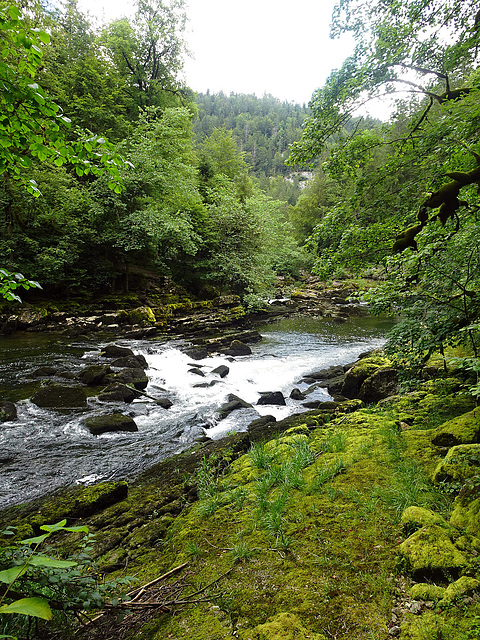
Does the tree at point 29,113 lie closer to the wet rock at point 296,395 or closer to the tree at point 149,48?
the wet rock at point 296,395

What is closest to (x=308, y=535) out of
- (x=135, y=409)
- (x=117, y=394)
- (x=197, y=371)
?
(x=135, y=409)

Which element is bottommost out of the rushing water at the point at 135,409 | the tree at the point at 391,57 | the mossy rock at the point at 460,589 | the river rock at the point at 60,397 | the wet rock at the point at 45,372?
the rushing water at the point at 135,409

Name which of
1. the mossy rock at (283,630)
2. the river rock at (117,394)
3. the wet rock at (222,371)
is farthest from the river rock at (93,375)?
the mossy rock at (283,630)

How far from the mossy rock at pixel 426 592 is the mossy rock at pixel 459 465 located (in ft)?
4.33

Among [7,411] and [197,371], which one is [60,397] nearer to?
[7,411]

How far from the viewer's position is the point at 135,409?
28.7 feet

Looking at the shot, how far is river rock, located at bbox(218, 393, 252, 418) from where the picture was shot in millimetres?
8881

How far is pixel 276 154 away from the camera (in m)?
104

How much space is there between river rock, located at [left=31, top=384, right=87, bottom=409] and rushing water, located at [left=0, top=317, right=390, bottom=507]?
22 centimetres

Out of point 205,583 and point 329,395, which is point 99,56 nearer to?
point 329,395

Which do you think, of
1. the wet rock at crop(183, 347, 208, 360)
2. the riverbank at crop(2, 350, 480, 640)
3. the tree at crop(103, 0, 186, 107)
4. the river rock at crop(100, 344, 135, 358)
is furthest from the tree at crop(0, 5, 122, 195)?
the tree at crop(103, 0, 186, 107)

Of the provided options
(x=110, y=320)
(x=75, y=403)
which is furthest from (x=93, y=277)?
(x=75, y=403)

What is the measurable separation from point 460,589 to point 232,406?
748 cm

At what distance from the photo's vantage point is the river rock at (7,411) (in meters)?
7.46
